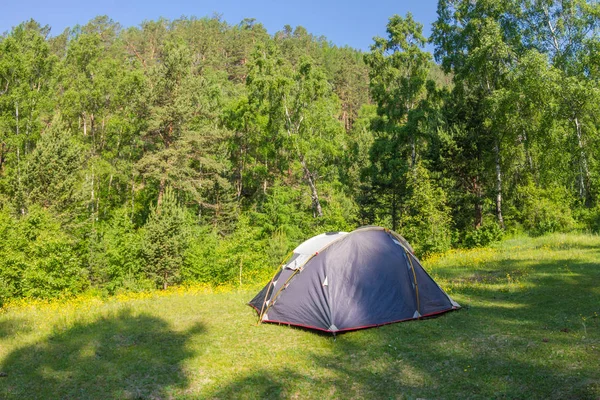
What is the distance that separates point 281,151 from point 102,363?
1293 inches

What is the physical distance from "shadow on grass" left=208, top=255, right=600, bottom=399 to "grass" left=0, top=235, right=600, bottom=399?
0.08 ft

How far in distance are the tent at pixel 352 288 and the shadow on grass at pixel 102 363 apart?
246 cm

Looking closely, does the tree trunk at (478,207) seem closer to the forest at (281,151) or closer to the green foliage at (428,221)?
the forest at (281,151)

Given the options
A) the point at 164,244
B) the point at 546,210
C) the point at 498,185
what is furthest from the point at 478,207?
the point at 164,244

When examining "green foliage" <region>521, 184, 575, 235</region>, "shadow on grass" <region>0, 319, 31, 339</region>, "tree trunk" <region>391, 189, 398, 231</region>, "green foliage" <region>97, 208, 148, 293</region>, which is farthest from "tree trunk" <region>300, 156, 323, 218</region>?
"shadow on grass" <region>0, 319, 31, 339</region>

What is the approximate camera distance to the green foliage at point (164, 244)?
2188cm

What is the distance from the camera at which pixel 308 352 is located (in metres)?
8.49

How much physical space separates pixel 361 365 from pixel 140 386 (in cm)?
393

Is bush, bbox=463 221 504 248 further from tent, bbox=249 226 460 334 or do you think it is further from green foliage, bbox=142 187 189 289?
green foliage, bbox=142 187 189 289

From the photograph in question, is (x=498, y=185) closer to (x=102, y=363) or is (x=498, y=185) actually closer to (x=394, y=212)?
(x=394, y=212)

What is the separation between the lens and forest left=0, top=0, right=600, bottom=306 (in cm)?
2245

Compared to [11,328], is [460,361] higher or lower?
lower

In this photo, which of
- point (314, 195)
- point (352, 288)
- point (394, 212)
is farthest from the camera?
point (314, 195)

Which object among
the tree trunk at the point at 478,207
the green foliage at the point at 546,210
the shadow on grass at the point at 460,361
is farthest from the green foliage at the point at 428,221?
the shadow on grass at the point at 460,361
